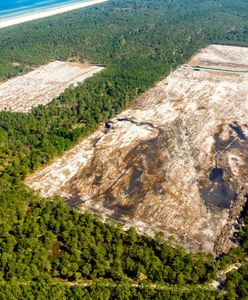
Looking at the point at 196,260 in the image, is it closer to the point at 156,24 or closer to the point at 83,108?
the point at 83,108

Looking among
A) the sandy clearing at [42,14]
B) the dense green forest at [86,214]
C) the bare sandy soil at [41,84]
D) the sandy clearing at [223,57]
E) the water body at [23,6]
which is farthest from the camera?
the water body at [23,6]

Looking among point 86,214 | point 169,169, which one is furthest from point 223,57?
point 86,214

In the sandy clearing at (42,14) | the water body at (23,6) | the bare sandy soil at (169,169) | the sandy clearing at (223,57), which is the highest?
the water body at (23,6)

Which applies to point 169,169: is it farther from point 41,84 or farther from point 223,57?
point 223,57

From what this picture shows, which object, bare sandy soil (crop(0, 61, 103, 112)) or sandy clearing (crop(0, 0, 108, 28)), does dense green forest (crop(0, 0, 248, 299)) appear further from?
sandy clearing (crop(0, 0, 108, 28))

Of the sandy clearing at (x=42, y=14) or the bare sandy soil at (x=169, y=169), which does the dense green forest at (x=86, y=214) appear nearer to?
the bare sandy soil at (x=169, y=169)

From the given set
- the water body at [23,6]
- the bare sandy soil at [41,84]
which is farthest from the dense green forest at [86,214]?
the water body at [23,6]

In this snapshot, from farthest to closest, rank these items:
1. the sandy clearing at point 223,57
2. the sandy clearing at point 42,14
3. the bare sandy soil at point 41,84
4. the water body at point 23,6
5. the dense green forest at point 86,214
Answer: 1. the water body at point 23,6
2. the sandy clearing at point 42,14
3. the sandy clearing at point 223,57
4. the bare sandy soil at point 41,84
5. the dense green forest at point 86,214
